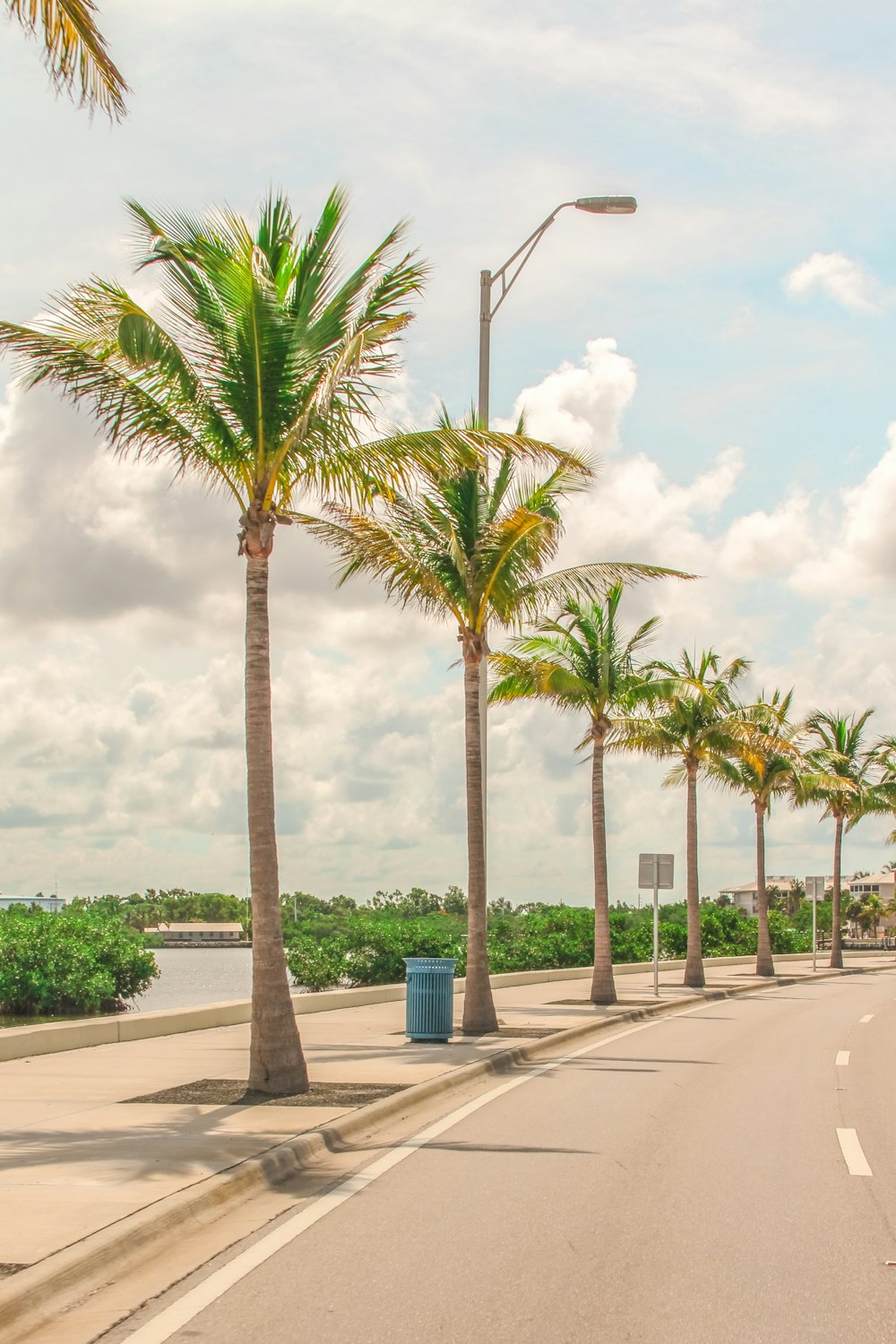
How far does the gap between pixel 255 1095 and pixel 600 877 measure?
14.8 metres

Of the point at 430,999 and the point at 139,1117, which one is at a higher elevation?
the point at 139,1117

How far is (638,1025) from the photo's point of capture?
23.8 metres

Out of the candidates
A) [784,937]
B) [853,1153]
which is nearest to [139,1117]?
[853,1153]

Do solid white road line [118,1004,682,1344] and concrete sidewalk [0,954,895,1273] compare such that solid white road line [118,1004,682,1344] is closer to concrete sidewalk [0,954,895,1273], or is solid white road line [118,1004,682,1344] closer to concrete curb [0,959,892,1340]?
concrete curb [0,959,892,1340]

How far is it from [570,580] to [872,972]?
3514 cm

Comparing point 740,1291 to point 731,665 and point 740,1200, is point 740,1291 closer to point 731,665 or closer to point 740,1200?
point 740,1200

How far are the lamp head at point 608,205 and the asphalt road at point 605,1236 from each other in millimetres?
14204

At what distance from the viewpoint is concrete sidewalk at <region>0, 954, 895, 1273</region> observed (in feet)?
25.5

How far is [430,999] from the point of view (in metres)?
18.0

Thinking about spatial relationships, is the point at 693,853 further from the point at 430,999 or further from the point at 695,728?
the point at 430,999

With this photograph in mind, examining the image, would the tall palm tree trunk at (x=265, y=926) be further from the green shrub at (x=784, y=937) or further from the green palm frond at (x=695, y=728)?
the green shrub at (x=784, y=937)

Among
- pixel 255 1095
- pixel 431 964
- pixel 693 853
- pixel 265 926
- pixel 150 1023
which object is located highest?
pixel 265 926

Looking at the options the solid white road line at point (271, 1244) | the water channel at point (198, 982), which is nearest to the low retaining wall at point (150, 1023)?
the water channel at point (198, 982)

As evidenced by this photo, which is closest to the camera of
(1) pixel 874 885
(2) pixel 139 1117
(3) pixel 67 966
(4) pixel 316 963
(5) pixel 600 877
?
(2) pixel 139 1117
